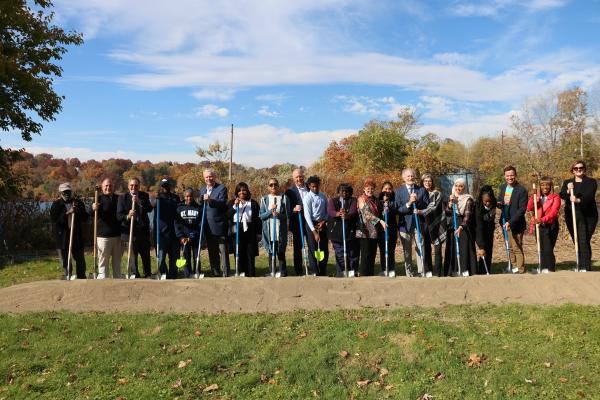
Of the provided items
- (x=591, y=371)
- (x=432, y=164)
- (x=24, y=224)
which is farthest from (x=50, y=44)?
(x=432, y=164)

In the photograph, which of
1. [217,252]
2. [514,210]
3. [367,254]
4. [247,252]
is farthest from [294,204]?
[514,210]

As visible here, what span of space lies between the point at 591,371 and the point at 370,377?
7.24 feet

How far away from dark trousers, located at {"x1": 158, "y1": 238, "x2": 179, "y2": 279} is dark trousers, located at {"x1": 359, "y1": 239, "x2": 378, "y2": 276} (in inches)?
131

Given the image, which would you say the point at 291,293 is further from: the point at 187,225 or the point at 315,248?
the point at 187,225

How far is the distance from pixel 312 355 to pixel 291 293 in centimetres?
200

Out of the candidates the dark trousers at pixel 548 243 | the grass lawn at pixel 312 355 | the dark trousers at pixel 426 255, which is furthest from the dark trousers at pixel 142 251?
the dark trousers at pixel 548 243

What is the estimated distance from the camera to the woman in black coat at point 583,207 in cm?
837

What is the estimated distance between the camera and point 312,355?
5.55 m

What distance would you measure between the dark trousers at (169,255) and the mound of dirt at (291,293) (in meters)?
1.02

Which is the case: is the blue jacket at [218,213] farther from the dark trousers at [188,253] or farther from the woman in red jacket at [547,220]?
the woman in red jacket at [547,220]

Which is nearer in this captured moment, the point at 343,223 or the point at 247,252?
the point at 343,223

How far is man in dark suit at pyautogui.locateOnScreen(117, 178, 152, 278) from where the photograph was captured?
8711 mm

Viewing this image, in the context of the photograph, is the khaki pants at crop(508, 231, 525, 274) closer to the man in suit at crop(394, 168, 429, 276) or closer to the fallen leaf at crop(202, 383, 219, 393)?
the man in suit at crop(394, 168, 429, 276)

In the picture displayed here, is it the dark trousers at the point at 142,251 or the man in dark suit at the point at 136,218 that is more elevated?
the man in dark suit at the point at 136,218
